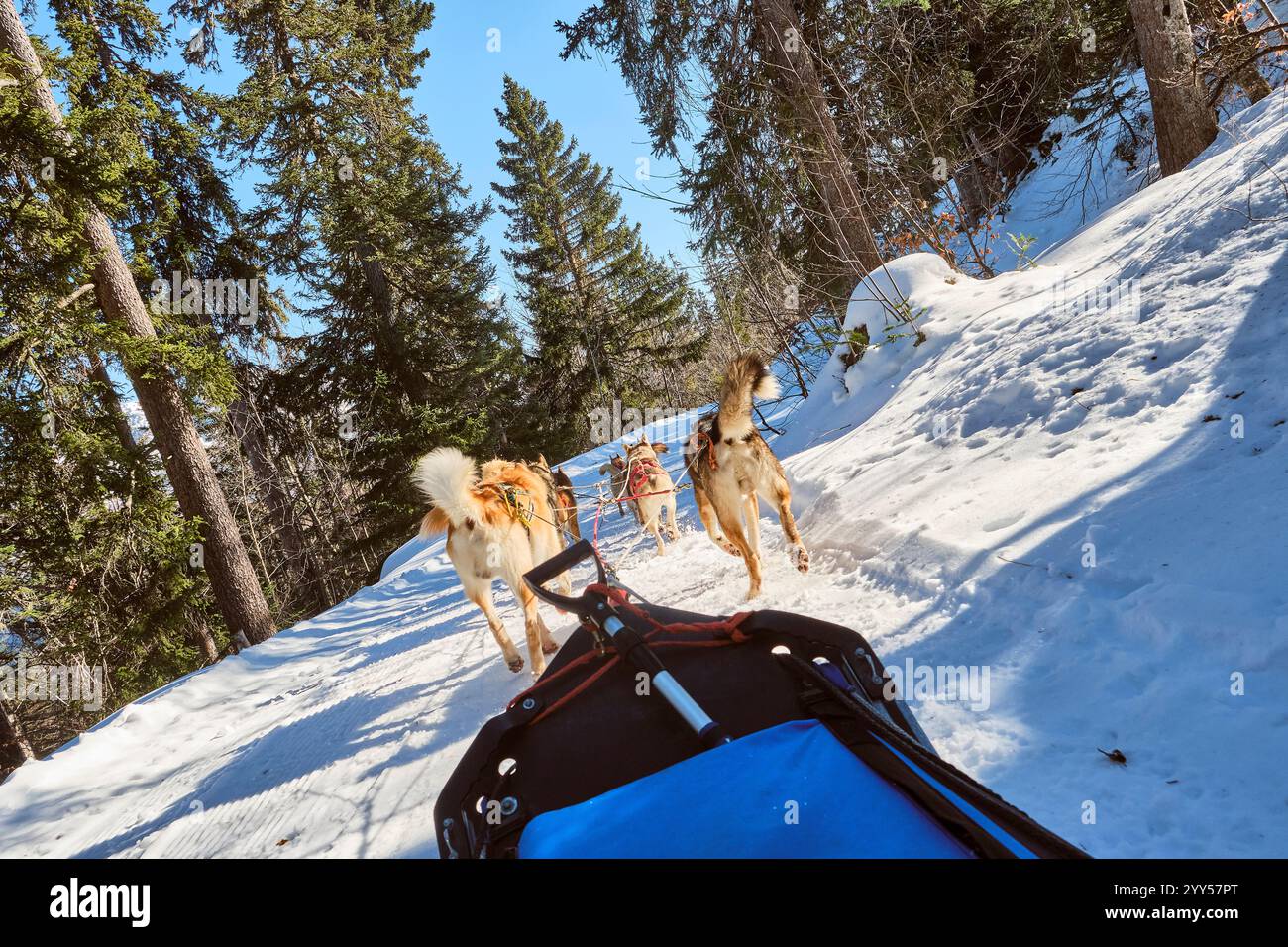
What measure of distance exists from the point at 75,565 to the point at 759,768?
38.1ft

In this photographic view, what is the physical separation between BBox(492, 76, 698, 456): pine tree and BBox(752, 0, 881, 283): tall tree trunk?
1493 centimetres

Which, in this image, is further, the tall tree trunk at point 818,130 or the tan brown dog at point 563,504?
the tall tree trunk at point 818,130

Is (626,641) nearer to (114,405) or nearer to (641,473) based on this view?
(641,473)

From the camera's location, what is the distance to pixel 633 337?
25.4m

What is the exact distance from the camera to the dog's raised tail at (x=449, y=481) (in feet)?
14.0

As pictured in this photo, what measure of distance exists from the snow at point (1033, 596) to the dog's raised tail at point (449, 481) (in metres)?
1.35

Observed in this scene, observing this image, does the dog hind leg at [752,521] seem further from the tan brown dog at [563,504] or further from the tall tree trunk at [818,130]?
the tall tree trunk at [818,130]

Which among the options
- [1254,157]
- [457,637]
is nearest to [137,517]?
[457,637]

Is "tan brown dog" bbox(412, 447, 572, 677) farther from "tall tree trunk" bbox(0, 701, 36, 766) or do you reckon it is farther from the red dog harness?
"tall tree trunk" bbox(0, 701, 36, 766)

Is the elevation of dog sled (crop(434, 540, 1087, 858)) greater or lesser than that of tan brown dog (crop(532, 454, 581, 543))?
lesser

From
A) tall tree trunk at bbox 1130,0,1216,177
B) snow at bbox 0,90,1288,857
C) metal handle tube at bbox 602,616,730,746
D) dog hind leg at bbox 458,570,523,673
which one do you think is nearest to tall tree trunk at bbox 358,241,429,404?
snow at bbox 0,90,1288,857

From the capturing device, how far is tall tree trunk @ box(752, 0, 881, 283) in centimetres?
839

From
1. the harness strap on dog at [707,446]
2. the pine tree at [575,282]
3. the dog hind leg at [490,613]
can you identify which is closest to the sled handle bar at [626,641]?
the dog hind leg at [490,613]
